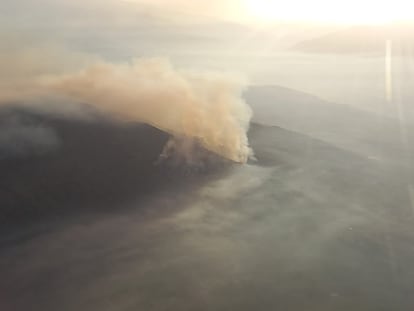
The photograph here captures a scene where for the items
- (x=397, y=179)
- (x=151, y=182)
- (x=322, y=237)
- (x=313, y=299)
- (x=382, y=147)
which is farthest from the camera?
(x=382, y=147)

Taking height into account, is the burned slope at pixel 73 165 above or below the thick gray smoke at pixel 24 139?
below

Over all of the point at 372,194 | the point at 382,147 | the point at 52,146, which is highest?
the point at 52,146

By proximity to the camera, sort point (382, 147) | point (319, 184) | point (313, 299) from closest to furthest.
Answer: point (313, 299) → point (319, 184) → point (382, 147)

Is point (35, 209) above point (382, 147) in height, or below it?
above

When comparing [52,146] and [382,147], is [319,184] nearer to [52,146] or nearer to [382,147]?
[52,146]

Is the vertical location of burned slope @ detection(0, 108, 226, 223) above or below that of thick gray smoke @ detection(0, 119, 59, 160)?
below

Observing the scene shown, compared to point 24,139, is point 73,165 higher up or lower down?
lower down

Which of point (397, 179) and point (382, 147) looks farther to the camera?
point (382, 147)

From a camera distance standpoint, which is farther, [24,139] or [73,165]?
[24,139]

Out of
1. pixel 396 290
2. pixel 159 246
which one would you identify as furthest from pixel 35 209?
pixel 396 290

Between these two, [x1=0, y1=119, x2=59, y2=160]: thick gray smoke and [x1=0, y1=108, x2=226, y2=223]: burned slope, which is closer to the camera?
[x1=0, y1=108, x2=226, y2=223]: burned slope

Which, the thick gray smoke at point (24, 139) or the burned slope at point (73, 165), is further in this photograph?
the thick gray smoke at point (24, 139)
